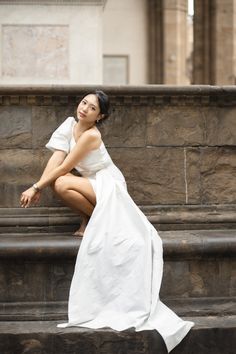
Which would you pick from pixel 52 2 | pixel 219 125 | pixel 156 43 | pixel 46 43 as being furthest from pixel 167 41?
pixel 219 125

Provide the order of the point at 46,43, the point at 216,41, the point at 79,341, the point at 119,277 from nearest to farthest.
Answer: the point at 79,341
the point at 119,277
the point at 46,43
the point at 216,41

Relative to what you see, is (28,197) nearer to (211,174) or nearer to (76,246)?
(76,246)

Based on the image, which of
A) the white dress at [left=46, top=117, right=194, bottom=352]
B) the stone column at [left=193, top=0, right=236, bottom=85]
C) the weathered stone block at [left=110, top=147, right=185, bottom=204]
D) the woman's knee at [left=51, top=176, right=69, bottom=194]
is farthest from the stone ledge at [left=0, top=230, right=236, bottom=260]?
the stone column at [left=193, top=0, right=236, bottom=85]

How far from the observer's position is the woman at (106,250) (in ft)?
16.0

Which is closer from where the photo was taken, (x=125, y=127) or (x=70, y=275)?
(x=70, y=275)

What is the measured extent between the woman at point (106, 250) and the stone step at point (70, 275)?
20 centimetres

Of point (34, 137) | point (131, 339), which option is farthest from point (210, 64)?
point (131, 339)

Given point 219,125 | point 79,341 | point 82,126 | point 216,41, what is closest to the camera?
point 79,341

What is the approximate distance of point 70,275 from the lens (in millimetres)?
5176

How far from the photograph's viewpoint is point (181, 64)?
2150cm

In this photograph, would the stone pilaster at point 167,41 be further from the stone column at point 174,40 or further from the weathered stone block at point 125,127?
the weathered stone block at point 125,127

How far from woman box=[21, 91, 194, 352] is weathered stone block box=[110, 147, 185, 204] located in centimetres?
59

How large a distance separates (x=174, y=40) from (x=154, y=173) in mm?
15868

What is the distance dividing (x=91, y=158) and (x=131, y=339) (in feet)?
4.55
